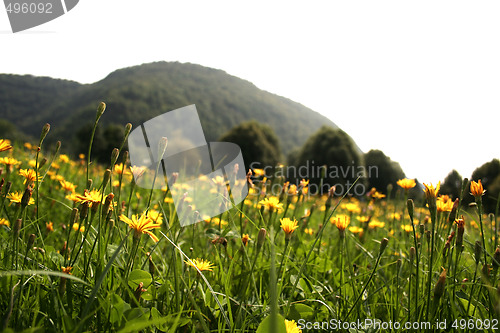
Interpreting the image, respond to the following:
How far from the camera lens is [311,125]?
96.1m

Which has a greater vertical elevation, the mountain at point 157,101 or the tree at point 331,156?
the mountain at point 157,101

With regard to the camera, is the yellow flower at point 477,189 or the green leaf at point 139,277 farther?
the yellow flower at point 477,189

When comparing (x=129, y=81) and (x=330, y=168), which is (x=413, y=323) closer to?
(x=330, y=168)

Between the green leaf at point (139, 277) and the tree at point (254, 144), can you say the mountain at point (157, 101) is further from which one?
the green leaf at point (139, 277)

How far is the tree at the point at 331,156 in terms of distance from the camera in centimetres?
1967

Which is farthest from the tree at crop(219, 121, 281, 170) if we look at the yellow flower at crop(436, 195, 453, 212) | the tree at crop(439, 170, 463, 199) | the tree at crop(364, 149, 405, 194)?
the yellow flower at crop(436, 195, 453, 212)

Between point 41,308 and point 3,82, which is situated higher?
point 3,82

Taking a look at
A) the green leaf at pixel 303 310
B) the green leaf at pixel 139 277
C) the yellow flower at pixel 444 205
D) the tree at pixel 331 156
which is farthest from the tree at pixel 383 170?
the green leaf at pixel 139 277

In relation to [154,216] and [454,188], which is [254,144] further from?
[154,216]

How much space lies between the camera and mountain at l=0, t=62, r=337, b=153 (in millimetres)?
75188

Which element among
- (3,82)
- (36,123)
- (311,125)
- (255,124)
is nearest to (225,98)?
(311,125)

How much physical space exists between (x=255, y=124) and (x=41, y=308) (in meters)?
32.4

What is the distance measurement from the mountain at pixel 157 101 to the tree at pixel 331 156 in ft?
161

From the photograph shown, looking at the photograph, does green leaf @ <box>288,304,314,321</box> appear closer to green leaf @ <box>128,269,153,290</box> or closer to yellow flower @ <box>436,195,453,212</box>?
green leaf @ <box>128,269,153,290</box>
